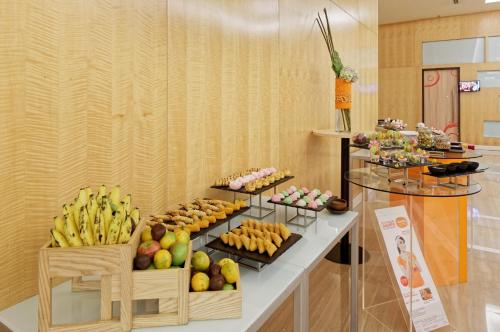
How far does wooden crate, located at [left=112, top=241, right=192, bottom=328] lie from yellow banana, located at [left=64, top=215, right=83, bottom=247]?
169 millimetres

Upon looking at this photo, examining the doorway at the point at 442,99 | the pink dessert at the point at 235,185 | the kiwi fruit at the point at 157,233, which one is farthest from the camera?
the doorway at the point at 442,99

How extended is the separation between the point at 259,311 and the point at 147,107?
3.48 ft

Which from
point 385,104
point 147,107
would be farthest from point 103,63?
point 385,104

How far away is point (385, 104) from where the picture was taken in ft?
30.7

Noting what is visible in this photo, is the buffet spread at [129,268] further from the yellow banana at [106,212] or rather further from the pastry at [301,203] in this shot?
the pastry at [301,203]

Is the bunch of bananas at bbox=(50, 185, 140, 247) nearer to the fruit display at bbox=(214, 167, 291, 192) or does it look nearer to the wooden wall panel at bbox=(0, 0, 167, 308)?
the wooden wall panel at bbox=(0, 0, 167, 308)

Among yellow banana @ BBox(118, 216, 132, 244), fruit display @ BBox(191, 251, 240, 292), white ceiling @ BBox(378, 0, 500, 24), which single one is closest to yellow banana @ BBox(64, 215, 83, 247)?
yellow banana @ BBox(118, 216, 132, 244)

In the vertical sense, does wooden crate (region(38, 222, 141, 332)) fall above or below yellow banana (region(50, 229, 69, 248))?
below

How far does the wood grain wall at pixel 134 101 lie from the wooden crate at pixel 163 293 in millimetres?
524

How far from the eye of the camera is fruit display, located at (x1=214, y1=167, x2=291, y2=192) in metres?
1.93

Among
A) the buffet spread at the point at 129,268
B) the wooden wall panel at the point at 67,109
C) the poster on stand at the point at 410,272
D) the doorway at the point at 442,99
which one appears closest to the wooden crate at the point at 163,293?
the buffet spread at the point at 129,268

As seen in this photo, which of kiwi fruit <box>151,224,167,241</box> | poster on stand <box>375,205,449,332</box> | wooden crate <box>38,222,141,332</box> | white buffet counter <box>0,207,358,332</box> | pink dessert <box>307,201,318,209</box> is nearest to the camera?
wooden crate <box>38,222,141,332</box>

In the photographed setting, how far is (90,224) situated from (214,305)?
1.40 feet

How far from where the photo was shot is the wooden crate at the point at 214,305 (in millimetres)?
1006
